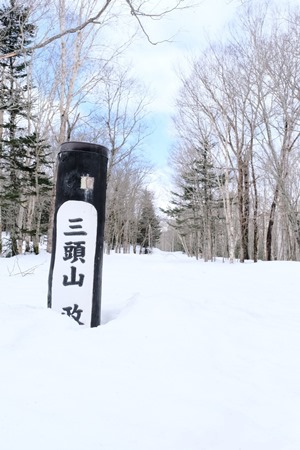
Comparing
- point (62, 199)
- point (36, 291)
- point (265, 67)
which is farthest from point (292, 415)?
point (265, 67)

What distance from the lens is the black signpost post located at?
7.93 ft

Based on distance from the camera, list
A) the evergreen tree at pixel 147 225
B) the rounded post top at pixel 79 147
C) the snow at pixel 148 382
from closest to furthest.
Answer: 1. the snow at pixel 148 382
2. the rounded post top at pixel 79 147
3. the evergreen tree at pixel 147 225

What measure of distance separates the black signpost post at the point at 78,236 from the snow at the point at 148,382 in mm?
232

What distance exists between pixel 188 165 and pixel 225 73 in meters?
5.90

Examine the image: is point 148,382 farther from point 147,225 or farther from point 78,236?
point 147,225

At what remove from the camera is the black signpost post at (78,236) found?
242cm

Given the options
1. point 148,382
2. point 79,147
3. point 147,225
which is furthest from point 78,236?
point 147,225

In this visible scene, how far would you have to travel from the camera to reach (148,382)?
154 cm

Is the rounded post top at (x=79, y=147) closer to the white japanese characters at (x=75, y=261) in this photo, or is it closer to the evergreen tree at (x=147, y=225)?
the white japanese characters at (x=75, y=261)


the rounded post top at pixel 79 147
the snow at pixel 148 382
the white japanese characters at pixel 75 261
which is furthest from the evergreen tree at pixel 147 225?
the snow at pixel 148 382

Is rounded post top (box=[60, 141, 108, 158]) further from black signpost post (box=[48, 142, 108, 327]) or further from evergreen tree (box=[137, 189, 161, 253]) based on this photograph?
evergreen tree (box=[137, 189, 161, 253])

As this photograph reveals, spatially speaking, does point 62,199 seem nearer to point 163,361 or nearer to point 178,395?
point 163,361

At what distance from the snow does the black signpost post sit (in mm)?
232

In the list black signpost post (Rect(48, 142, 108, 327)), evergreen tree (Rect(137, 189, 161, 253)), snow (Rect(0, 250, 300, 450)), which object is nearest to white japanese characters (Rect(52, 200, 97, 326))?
black signpost post (Rect(48, 142, 108, 327))
